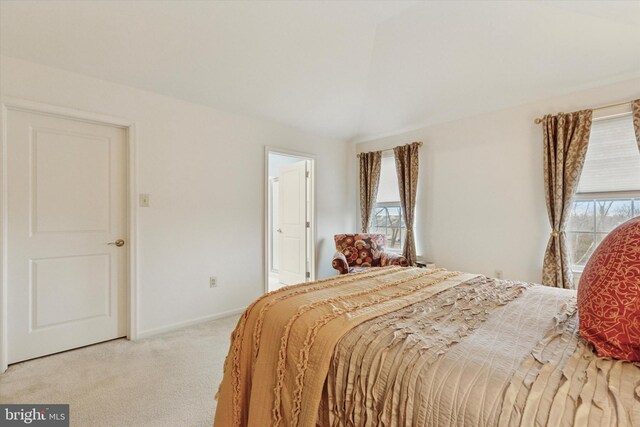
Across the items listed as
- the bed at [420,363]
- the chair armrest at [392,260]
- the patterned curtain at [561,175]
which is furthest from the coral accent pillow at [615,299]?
the chair armrest at [392,260]

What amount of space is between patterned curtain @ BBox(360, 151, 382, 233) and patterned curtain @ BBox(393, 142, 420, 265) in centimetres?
44

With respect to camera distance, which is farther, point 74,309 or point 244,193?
point 244,193

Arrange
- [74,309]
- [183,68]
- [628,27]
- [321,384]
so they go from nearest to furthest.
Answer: [321,384]
[628,27]
[74,309]
[183,68]

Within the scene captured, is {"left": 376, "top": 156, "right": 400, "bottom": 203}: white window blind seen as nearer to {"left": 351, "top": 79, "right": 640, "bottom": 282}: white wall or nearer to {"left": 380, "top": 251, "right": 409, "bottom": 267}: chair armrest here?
{"left": 351, "top": 79, "right": 640, "bottom": 282}: white wall

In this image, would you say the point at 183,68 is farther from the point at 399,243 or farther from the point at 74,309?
the point at 399,243

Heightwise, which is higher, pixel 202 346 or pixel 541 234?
pixel 541 234

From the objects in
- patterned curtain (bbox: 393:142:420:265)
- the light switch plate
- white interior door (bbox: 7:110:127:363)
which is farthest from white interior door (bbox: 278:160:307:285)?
white interior door (bbox: 7:110:127:363)

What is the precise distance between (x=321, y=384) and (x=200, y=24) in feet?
8.98

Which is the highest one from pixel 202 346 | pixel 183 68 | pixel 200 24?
A: pixel 200 24

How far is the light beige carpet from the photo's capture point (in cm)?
172

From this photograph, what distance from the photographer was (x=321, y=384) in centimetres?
102

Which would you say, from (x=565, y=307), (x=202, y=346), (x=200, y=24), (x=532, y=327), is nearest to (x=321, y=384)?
(x=532, y=327)

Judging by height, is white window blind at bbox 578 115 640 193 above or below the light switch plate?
above

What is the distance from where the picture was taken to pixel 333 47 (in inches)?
115
